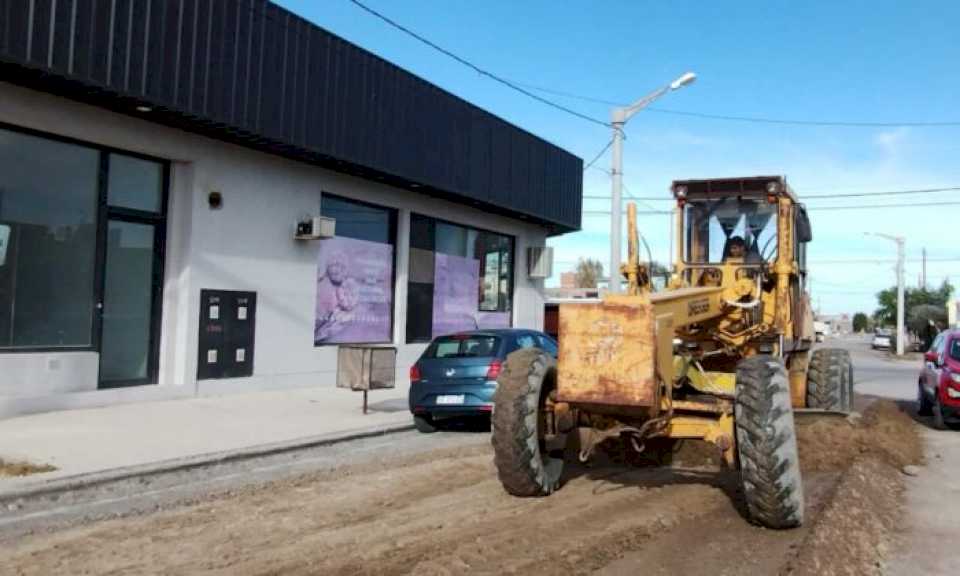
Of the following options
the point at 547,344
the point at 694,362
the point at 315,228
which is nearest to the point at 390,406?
the point at 547,344

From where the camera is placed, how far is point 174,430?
1064 centimetres

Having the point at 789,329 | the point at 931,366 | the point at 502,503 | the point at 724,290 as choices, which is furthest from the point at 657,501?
the point at 931,366

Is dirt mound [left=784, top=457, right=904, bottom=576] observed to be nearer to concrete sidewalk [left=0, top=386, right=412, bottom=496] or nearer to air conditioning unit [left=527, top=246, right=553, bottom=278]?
concrete sidewalk [left=0, top=386, right=412, bottom=496]

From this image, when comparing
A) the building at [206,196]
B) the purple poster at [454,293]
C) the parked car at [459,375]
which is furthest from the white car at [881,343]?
the parked car at [459,375]

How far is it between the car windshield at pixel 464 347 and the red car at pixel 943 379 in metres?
7.23

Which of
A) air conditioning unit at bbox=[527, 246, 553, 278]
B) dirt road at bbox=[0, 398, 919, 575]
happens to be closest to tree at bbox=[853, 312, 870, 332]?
air conditioning unit at bbox=[527, 246, 553, 278]

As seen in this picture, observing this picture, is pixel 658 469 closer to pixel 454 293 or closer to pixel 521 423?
pixel 521 423

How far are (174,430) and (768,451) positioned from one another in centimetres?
762

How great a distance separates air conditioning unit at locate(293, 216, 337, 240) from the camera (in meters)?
15.4

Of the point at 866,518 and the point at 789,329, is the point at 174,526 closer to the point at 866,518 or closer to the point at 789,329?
the point at 866,518

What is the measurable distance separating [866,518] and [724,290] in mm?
2797

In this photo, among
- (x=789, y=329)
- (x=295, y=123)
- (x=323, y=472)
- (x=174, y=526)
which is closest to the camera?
(x=174, y=526)

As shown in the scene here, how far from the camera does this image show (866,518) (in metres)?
6.86

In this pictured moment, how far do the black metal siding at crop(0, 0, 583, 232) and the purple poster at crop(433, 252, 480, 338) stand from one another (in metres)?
1.65
